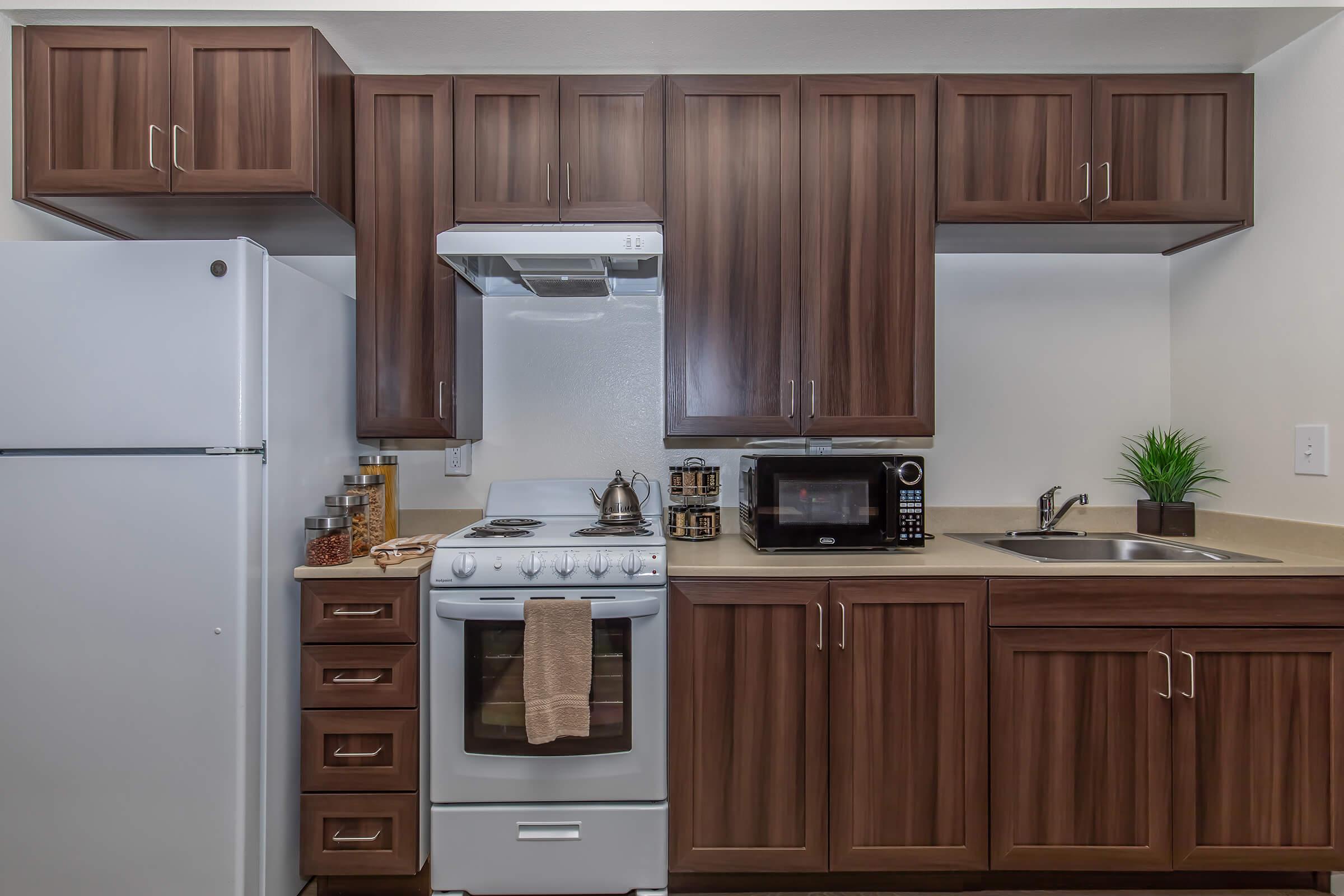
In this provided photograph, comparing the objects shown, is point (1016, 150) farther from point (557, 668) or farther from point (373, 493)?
point (373, 493)

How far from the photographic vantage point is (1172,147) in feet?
6.88

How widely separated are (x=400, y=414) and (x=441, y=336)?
0.91ft

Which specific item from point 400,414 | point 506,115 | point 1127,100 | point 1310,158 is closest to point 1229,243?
point 1310,158

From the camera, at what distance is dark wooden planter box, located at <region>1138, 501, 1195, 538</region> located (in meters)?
2.29

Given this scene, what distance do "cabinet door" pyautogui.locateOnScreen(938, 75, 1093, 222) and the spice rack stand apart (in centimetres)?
111

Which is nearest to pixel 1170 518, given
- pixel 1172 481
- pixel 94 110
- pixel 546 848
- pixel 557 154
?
pixel 1172 481

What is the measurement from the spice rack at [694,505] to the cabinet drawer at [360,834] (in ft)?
3.54

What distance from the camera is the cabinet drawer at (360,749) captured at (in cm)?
181

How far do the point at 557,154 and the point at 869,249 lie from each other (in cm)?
101

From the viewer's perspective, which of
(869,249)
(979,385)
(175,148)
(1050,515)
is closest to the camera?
(175,148)

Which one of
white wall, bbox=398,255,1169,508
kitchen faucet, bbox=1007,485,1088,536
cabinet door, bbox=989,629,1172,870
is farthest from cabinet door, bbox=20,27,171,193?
kitchen faucet, bbox=1007,485,1088,536

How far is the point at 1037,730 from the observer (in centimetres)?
182

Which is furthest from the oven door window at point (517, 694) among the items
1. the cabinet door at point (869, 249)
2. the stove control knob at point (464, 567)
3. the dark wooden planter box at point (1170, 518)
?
the dark wooden planter box at point (1170, 518)

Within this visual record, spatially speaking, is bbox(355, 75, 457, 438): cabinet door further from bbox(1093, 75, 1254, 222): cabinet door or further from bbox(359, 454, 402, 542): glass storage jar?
bbox(1093, 75, 1254, 222): cabinet door
